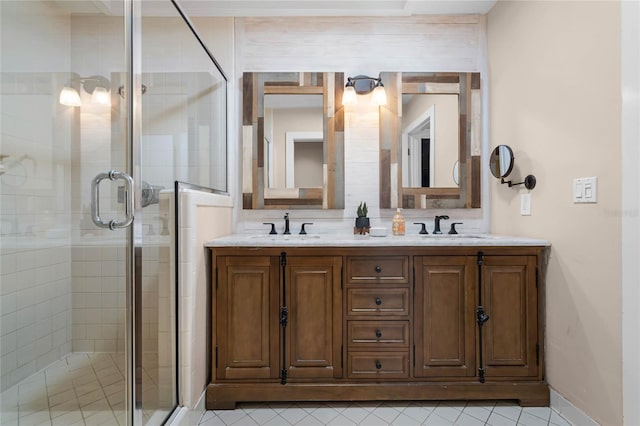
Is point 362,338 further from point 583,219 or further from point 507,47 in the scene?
point 507,47

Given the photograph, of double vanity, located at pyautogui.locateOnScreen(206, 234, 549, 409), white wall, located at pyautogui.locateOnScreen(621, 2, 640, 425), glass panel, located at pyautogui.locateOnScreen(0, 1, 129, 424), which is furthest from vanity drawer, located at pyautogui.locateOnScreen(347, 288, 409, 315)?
glass panel, located at pyautogui.locateOnScreen(0, 1, 129, 424)

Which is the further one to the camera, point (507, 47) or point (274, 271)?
point (507, 47)

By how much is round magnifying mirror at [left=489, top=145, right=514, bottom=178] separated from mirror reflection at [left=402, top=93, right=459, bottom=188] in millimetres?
272

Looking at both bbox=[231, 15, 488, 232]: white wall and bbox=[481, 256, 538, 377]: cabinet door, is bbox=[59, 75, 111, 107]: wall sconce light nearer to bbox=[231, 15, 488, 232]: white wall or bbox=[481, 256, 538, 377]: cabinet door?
bbox=[231, 15, 488, 232]: white wall

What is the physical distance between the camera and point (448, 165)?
2275 mm

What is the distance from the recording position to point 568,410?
5.17ft

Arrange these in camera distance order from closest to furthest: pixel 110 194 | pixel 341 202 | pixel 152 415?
pixel 152 415 < pixel 110 194 < pixel 341 202

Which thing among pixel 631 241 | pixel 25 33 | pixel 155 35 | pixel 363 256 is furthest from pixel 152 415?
pixel 631 241

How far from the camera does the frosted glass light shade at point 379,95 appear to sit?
2.24 metres

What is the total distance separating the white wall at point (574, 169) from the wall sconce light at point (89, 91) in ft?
7.52

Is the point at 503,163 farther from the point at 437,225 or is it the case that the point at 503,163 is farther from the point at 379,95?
the point at 379,95

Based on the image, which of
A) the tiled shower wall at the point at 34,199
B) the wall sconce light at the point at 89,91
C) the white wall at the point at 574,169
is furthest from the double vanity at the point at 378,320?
the wall sconce light at the point at 89,91

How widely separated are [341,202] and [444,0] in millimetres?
1526

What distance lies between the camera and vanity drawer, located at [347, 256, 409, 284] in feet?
5.63
